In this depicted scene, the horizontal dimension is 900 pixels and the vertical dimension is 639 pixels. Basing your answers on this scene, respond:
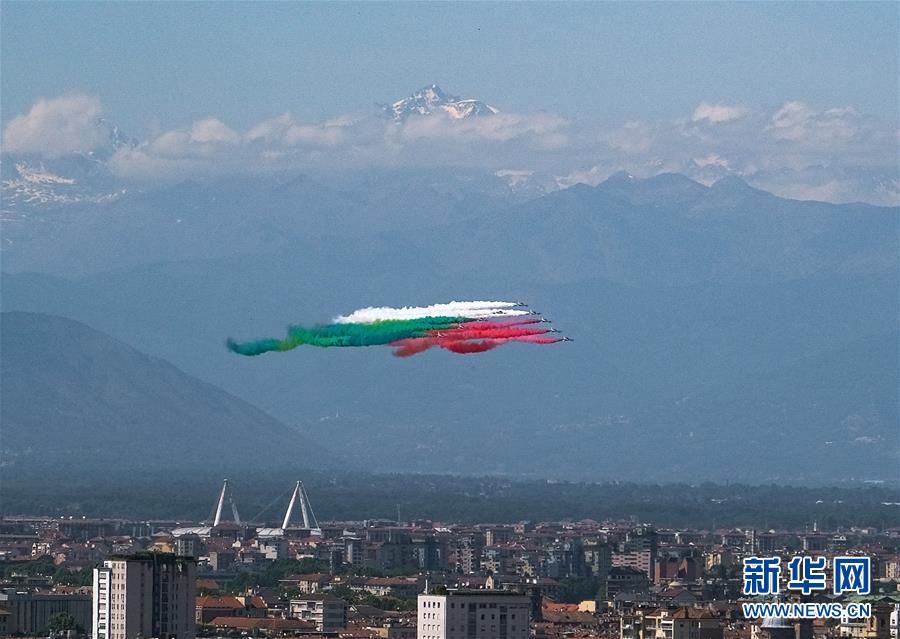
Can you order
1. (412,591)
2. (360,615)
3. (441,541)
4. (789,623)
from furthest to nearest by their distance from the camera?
(441,541) < (412,591) < (360,615) < (789,623)

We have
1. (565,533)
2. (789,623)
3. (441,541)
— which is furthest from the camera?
(565,533)

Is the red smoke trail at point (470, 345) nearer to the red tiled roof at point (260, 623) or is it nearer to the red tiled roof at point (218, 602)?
the red tiled roof at point (260, 623)

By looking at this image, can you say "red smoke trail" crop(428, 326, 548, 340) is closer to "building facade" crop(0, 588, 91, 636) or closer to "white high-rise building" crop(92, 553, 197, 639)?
"white high-rise building" crop(92, 553, 197, 639)

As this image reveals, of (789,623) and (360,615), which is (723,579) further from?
(789,623)

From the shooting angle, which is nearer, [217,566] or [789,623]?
[789,623]

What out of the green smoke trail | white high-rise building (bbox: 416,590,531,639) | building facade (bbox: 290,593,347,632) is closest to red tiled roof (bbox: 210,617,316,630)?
building facade (bbox: 290,593,347,632)

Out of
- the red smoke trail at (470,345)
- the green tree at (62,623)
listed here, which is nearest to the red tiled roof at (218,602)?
the green tree at (62,623)

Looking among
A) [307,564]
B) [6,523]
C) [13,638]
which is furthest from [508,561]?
[13,638]
